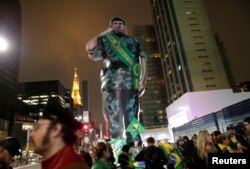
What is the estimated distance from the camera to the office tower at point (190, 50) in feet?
273

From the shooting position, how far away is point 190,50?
86.3m

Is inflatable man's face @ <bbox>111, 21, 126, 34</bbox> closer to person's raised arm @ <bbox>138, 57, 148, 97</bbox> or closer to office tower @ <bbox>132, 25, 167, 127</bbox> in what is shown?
person's raised arm @ <bbox>138, 57, 148, 97</bbox>

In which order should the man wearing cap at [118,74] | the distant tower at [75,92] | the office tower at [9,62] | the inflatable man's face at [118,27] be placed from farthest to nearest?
the distant tower at [75,92], the office tower at [9,62], the inflatable man's face at [118,27], the man wearing cap at [118,74]

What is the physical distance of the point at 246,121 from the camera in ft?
19.3

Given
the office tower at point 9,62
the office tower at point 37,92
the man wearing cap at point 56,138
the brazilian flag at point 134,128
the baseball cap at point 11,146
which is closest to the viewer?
the man wearing cap at point 56,138

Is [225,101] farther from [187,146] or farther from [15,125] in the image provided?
[15,125]

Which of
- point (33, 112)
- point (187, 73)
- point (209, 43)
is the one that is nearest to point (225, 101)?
point (187, 73)

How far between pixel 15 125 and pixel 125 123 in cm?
6131

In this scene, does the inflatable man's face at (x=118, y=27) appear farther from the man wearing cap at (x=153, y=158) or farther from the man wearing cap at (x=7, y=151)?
the man wearing cap at (x=7, y=151)

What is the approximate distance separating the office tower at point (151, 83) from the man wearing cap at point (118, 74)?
10897cm

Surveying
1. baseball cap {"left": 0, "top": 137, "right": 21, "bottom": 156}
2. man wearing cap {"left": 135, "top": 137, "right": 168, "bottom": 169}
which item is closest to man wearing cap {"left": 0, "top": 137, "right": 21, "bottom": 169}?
baseball cap {"left": 0, "top": 137, "right": 21, "bottom": 156}

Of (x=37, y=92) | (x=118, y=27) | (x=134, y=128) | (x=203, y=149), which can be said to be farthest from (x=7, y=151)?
(x=37, y=92)

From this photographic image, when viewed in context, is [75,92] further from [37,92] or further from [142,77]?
[142,77]

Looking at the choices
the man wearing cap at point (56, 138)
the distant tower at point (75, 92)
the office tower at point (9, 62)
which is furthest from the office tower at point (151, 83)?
the man wearing cap at point (56, 138)
